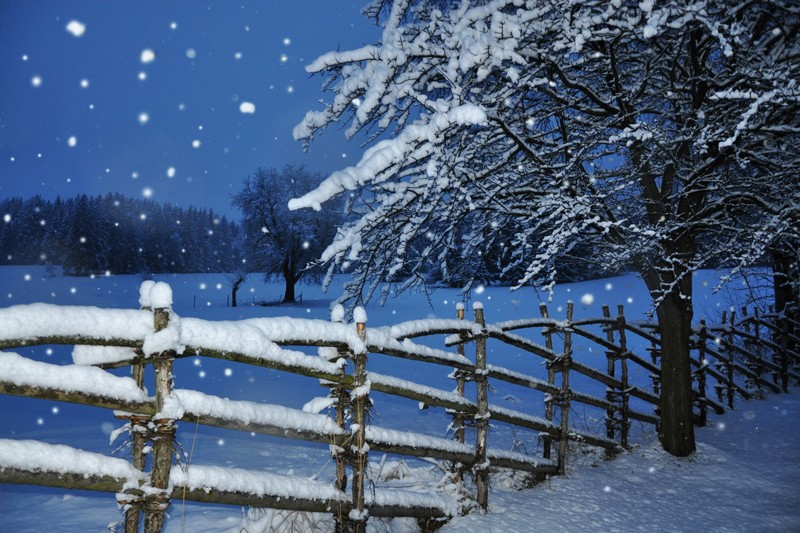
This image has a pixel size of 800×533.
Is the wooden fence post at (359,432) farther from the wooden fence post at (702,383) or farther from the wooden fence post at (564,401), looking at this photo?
the wooden fence post at (702,383)

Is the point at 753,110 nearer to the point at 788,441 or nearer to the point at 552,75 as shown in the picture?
the point at 552,75

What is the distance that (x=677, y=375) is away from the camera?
22.1ft

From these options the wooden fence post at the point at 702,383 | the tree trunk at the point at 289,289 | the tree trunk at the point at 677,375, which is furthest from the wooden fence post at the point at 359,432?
the tree trunk at the point at 289,289

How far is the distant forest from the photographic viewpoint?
6050 cm

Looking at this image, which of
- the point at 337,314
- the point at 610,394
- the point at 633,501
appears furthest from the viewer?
the point at 610,394

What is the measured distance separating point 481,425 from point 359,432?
1.60 m

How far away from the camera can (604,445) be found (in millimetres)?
6629

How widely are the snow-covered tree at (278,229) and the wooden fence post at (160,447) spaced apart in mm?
33520

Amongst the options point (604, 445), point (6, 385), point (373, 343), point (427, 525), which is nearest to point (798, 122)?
point (604, 445)

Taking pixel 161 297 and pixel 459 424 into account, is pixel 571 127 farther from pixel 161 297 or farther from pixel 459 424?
pixel 161 297

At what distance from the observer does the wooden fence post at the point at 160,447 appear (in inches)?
94.2

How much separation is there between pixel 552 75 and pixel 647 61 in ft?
3.10

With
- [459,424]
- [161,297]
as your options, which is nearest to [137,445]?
[161,297]

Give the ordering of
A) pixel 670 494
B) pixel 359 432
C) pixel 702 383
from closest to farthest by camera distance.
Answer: pixel 359 432
pixel 670 494
pixel 702 383
